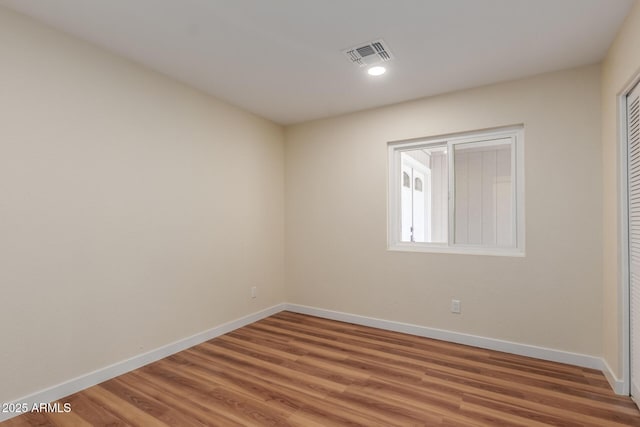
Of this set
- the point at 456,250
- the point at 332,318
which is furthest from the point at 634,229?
the point at 332,318

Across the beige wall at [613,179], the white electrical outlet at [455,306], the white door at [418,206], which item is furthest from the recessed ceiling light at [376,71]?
the white electrical outlet at [455,306]

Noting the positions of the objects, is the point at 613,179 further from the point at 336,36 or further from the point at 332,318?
the point at 332,318

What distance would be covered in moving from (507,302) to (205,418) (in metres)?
2.69

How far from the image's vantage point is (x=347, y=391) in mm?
2258

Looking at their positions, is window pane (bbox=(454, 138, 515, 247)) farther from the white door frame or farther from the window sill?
the white door frame

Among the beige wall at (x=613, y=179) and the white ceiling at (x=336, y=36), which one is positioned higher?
the white ceiling at (x=336, y=36)

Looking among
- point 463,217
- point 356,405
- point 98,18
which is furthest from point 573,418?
point 98,18

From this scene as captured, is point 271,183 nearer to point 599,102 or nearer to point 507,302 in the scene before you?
point 507,302

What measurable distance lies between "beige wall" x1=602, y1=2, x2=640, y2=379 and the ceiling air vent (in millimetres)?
1509

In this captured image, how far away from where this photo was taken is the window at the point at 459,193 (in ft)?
9.82

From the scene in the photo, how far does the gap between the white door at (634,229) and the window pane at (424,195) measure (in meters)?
1.45

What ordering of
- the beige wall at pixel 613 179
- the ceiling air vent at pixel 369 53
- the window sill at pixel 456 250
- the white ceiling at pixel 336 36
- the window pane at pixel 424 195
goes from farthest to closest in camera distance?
the window pane at pixel 424 195
the window sill at pixel 456 250
the ceiling air vent at pixel 369 53
the beige wall at pixel 613 179
the white ceiling at pixel 336 36

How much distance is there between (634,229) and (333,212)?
2.67m

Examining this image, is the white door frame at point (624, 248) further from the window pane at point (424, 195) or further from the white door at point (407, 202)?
the white door at point (407, 202)
